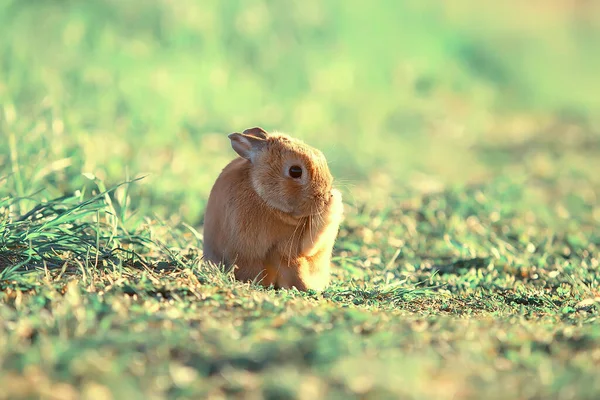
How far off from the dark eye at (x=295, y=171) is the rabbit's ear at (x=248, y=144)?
0.22 meters

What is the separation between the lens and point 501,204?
6891 millimetres

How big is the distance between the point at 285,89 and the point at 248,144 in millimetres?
6360

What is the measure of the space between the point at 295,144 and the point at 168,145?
3.74 metres

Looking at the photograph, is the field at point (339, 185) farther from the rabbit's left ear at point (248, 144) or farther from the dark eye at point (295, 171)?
the rabbit's left ear at point (248, 144)

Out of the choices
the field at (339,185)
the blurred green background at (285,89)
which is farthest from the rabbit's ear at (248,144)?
the blurred green background at (285,89)

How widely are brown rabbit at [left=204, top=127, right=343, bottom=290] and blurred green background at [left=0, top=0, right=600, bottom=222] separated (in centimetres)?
159

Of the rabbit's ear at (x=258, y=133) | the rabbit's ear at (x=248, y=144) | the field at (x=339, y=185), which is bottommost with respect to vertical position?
the field at (x=339, y=185)

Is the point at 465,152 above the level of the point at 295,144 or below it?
below

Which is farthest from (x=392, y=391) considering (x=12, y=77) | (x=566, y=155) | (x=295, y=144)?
(x=566, y=155)

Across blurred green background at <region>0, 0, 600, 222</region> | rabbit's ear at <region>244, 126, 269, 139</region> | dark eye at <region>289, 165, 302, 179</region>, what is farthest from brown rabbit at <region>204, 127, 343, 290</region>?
blurred green background at <region>0, 0, 600, 222</region>

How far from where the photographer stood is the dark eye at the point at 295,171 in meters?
4.41

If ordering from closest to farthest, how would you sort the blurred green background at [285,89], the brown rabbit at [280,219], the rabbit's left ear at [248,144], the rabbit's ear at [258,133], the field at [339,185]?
1. the field at [339,185]
2. the brown rabbit at [280,219]
3. the rabbit's left ear at [248,144]
4. the rabbit's ear at [258,133]
5. the blurred green background at [285,89]

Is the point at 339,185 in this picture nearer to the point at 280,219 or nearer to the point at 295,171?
the point at 295,171

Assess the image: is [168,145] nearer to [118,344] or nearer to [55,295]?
[55,295]
